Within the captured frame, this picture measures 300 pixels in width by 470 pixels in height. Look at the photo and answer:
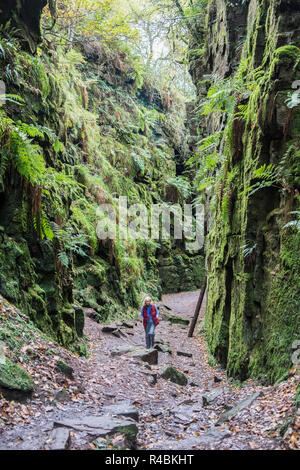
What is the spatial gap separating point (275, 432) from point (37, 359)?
3.42 m

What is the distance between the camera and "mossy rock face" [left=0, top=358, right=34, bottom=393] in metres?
3.88

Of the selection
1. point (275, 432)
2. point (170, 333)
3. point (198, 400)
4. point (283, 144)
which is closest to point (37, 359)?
point (198, 400)

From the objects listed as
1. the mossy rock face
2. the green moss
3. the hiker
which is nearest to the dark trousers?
the hiker

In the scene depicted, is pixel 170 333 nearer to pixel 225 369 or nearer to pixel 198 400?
pixel 225 369

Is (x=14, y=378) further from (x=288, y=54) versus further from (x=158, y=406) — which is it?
(x=288, y=54)

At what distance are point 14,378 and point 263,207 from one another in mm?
5031

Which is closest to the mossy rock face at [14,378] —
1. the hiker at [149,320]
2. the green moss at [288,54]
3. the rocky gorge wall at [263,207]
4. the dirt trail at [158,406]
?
the dirt trail at [158,406]

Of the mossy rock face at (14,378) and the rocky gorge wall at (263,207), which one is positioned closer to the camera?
the mossy rock face at (14,378)

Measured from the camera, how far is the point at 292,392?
404 cm

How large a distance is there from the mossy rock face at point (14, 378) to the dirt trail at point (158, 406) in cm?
20

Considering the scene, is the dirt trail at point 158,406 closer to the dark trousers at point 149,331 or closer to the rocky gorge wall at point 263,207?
the dark trousers at point 149,331

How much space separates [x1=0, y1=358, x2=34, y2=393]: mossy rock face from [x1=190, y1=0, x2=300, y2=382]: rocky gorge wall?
11.7ft

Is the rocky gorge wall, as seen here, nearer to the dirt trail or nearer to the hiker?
the dirt trail

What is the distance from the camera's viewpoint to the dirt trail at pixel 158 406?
3.38 meters
